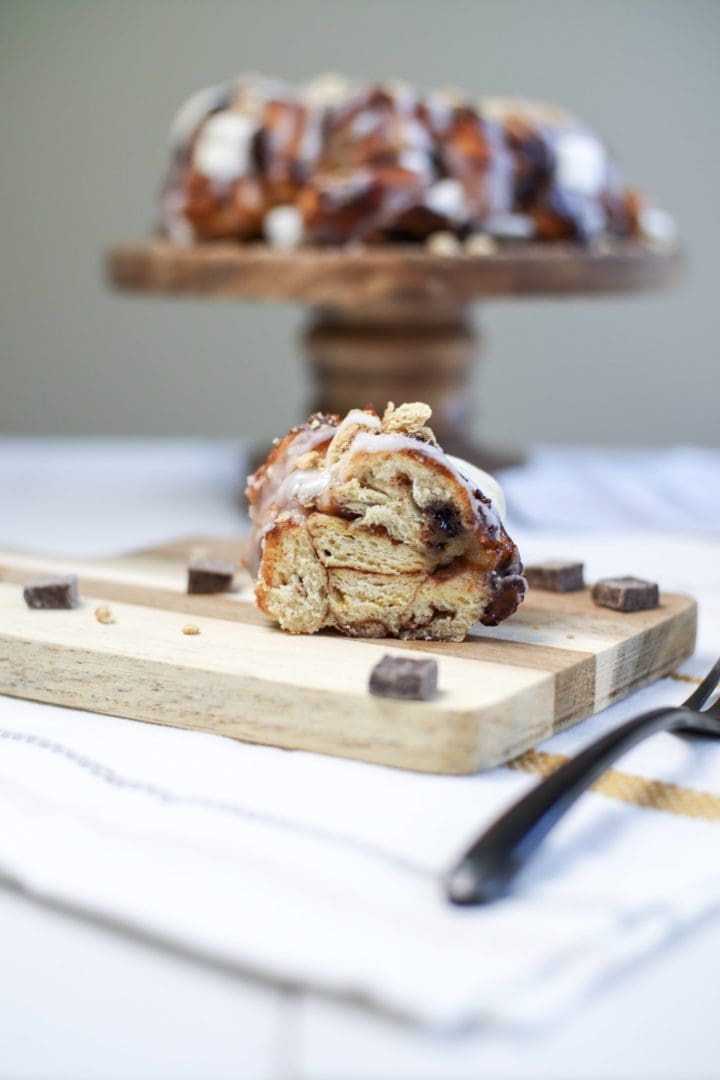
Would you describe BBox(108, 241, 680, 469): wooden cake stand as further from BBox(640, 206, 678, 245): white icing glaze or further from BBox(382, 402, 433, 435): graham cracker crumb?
BBox(382, 402, 433, 435): graham cracker crumb

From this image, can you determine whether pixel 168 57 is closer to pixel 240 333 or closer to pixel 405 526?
pixel 240 333

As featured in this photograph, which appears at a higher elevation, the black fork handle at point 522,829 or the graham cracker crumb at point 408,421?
the graham cracker crumb at point 408,421

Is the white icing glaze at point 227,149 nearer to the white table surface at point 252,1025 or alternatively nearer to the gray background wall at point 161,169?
the white table surface at point 252,1025

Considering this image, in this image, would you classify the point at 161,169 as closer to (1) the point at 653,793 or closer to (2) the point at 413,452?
(2) the point at 413,452

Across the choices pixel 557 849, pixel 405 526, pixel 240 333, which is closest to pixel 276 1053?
pixel 557 849

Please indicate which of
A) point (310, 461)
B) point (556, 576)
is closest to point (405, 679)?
point (310, 461)

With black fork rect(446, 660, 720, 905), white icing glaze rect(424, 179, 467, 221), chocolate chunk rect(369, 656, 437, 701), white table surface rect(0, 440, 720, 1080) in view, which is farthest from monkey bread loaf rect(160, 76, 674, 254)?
A: white table surface rect(0, 440, 720, 1080)

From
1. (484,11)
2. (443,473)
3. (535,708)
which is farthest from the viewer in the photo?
(484,11)

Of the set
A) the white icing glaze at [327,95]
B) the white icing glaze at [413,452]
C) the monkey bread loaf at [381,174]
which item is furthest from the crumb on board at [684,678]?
the white icing glaze at [327,95]
